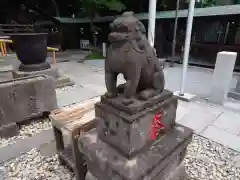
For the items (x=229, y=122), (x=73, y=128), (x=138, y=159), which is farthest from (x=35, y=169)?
(x=229, y=122)

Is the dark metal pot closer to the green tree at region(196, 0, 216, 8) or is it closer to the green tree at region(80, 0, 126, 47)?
the green tree at region(80, 0, 126, 47)

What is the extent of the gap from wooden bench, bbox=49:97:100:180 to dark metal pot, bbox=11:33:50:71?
8.01 ft

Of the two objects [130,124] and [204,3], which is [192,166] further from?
[204,3]

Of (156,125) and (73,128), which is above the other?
(156,125)

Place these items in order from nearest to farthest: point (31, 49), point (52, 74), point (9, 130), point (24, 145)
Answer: point (24, 145)
point (9, 130)
point (31, 49)
point (52, 74)

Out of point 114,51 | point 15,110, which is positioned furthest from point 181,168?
point 15,110

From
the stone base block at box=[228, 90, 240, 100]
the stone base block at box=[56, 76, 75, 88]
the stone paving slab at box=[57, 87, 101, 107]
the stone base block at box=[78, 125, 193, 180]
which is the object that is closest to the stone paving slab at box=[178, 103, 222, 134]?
the stone base block at box=[228, 90, 240, 100]

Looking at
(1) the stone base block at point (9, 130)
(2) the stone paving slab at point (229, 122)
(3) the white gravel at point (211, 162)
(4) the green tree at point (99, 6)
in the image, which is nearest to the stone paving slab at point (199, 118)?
(2) the stone paving slab at point (229, 122)

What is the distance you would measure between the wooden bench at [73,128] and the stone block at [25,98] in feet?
3.19

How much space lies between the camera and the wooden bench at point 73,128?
6.03 ft

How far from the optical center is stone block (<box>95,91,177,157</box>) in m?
1.29

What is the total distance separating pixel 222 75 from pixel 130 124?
324cm

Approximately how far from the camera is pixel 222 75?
368 centimetres

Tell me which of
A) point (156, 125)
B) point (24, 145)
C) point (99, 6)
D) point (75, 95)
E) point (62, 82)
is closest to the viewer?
point (156, 125)
